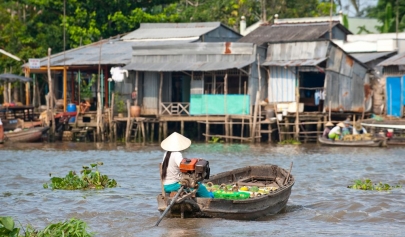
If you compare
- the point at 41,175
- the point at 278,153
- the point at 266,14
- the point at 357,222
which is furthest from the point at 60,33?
the point at 357,222

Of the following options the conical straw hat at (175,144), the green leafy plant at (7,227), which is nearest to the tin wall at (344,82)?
the conical straw hat at (175,144)

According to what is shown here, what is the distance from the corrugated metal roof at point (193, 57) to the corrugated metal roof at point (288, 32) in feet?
5.41

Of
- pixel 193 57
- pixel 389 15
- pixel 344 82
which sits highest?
pixel 389 15

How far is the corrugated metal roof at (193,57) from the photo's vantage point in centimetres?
2659

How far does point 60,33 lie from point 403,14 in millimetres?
15014

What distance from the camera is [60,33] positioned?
111 feet

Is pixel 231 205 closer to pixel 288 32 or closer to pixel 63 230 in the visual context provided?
pixel 63 230

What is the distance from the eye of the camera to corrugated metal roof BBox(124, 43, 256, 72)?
26.6 m

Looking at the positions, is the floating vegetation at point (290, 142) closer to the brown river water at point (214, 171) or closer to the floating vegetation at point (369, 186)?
the brown river water at point (214, 171)

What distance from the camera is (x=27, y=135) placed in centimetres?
2719

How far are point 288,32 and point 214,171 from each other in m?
12.1

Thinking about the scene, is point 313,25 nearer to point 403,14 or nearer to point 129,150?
point 403,14

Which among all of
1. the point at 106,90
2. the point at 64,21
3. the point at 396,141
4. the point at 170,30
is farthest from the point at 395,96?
the point at 64,21

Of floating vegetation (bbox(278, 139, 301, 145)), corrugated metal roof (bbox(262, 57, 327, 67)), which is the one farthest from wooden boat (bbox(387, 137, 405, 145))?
corrugated metal roof (bbox(262, 57, 327, 67))
